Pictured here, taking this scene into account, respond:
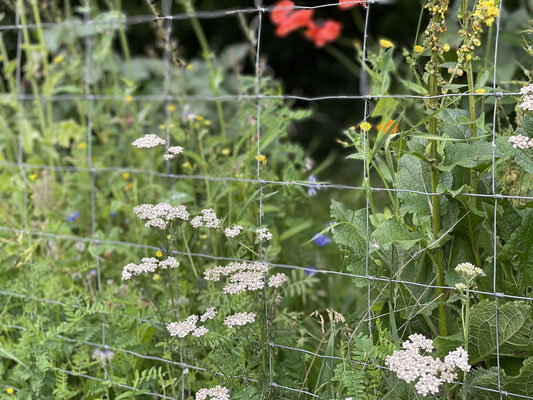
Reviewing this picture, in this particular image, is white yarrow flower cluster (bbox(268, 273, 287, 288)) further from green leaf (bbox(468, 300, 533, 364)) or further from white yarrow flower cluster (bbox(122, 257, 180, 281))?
green leaf (bbox(468, 300, 533, 364))

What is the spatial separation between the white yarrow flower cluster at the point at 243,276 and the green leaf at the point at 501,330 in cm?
46

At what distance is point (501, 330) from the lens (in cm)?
134

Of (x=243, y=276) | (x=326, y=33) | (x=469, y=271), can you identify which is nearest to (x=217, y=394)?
(x=243, y=276)

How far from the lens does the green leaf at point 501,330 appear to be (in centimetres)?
131

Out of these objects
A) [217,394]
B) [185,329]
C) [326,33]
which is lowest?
[217,394]

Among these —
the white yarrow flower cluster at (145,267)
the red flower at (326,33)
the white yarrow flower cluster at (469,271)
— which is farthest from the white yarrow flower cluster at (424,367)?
the red flower at (326,33)

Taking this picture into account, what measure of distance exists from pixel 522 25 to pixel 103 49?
1.75 m

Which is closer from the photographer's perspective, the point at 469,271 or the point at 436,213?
the point at 469,271

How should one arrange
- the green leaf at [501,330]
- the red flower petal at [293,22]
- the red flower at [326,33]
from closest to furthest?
the green leaf at [501,330], the red flower petal at [293,22], the red flower at [326,33]

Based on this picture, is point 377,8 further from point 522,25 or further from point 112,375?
point 112,375

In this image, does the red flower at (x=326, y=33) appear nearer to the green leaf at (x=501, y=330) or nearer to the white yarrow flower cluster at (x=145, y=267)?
the white yarrow flower cluster at (x=145, y=267)

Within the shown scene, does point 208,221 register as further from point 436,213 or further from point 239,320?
point 436,213

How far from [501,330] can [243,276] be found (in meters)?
0.55

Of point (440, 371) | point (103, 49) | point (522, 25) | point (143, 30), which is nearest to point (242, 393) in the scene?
point (440, 371)
